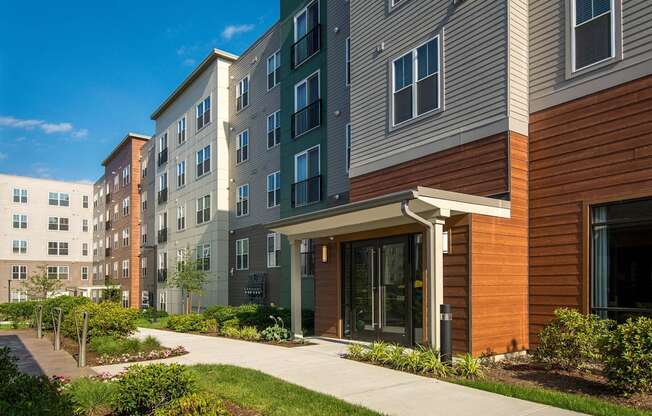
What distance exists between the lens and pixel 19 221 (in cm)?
6100

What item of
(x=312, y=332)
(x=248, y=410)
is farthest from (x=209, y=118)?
(x=248, y=410)

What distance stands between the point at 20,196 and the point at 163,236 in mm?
36690

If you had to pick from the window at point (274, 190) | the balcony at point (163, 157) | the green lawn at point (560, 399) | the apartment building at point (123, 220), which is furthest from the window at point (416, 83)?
the apartment building at point (123, 220)

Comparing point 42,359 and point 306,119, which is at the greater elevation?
point 306,119

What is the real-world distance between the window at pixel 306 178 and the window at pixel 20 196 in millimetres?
52953

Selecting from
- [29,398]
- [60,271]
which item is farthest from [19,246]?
[29,398]

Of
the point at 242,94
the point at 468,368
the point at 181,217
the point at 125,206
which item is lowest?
the point at 468,368

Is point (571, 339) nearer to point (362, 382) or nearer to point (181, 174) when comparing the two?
point (362, 382)

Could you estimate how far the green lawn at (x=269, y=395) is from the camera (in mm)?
6609

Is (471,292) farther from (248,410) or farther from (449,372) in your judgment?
(248,410)

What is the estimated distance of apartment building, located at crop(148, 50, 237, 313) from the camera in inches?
1068

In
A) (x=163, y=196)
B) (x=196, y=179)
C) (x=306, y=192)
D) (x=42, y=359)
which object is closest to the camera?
(x=42, y=359)

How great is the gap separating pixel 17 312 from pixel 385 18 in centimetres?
2145

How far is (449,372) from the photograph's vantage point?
8.73 metres
